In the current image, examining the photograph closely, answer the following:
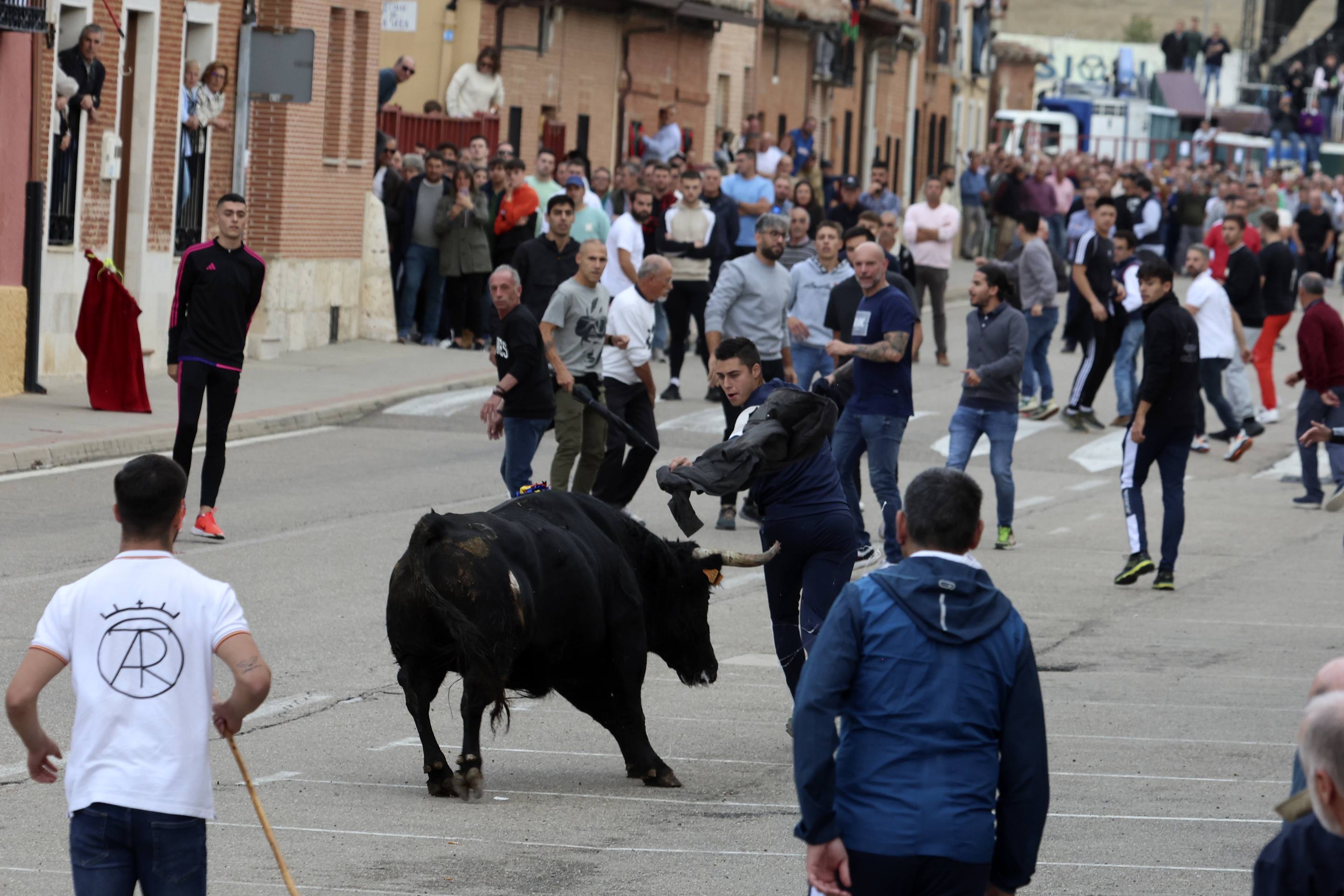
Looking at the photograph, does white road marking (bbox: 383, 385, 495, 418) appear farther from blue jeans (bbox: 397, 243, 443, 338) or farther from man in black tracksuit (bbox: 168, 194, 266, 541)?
man in black tracksuit (bbox: 168, 194, 266, 541)

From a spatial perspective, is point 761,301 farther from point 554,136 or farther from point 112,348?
point 554,136

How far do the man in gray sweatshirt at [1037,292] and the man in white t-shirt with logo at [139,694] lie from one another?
1677 cm

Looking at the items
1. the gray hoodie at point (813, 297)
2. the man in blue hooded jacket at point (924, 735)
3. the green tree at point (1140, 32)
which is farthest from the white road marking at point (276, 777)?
the green tree at point (1140, 32)

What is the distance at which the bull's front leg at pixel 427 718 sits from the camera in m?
7.94

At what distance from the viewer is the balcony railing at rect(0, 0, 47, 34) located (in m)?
19.0

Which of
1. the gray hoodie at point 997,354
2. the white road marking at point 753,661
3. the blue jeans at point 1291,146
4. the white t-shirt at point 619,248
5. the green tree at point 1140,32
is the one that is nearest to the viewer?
the white road marking at point 753,661

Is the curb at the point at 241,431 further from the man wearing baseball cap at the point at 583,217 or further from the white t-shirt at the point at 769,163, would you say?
the white t-shirt at the point at 769,163

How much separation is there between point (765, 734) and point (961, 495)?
440cm

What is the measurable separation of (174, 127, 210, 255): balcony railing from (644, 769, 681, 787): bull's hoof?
54.9 ft

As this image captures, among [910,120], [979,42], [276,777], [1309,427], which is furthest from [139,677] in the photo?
[979,42]

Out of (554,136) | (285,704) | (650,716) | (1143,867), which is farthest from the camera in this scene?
(554,136)

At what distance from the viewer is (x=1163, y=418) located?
530 inches

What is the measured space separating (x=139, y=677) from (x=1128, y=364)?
17053 mm

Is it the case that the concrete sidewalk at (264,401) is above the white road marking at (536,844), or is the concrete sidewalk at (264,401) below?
above
